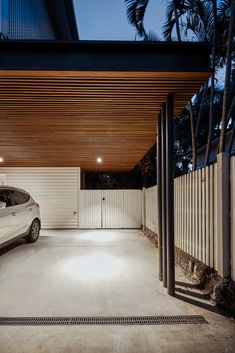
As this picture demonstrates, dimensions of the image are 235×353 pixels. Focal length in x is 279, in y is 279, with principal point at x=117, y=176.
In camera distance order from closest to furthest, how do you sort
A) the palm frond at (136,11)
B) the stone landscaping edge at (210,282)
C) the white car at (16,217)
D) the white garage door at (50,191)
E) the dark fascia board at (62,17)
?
the stone landscaping edge at (210,282) < the white car at (16,217) < the palm frond at (136,11) < the dark fascia board at (62,17) < the white garage door at (50,191)

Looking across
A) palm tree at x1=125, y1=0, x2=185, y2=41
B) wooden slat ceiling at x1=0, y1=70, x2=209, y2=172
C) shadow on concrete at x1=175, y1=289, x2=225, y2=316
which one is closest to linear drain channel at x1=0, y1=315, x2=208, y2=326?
shadow on concrete at x1=175, y1=289, x2=225, y2=316

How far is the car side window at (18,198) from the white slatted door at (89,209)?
3.82 metres

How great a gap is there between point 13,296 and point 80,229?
7316 millimetres

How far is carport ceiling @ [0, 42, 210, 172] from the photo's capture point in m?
3.20

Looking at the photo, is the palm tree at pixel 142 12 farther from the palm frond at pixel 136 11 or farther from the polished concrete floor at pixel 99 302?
the polished concrete floor at pixel 99 302

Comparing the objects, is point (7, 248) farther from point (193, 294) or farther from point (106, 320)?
point (193, 294)

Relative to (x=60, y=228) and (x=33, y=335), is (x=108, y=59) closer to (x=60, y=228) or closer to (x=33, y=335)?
(x=33, y=335)

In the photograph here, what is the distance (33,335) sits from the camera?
2691 mm

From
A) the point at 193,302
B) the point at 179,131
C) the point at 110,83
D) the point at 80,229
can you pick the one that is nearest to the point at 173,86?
the point at 110,83

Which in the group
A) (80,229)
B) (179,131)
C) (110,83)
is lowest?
(80,229)

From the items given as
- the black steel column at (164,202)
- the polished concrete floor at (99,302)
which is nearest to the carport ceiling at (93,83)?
the black steel column at (164,202)

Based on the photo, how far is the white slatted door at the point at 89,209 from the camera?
11203 mm

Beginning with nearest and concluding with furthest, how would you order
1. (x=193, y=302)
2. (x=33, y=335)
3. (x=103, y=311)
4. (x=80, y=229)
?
(x=33, y=335) → (x=103, y=311) → (x=193, y=302) → (x=80, y=229)

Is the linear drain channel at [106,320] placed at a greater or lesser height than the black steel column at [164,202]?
lesser
